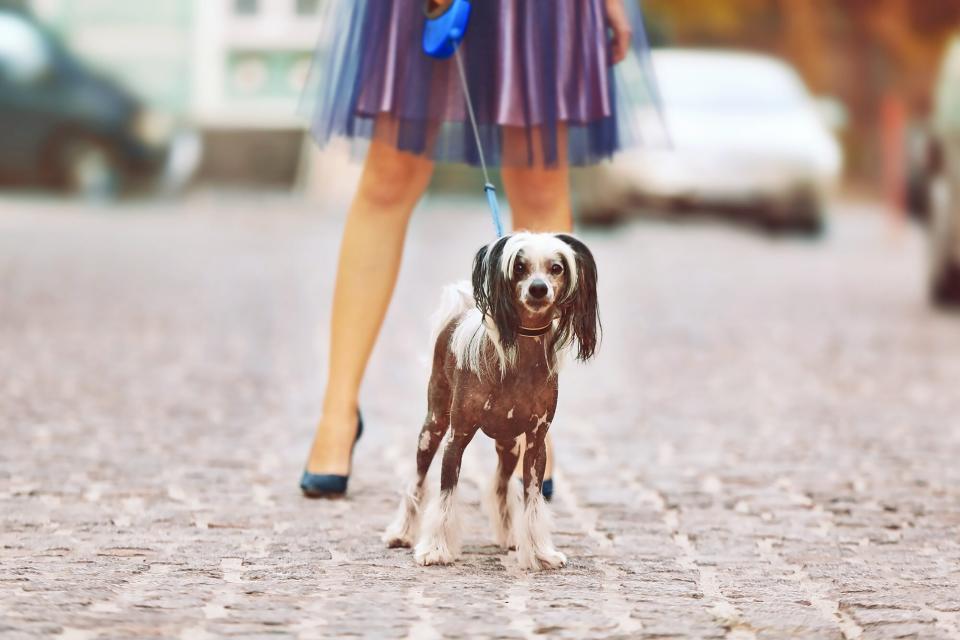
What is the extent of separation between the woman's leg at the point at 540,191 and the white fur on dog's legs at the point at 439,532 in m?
0.77

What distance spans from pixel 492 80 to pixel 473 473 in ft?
4.16

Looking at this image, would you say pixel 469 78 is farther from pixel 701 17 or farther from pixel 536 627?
pixel 701 17

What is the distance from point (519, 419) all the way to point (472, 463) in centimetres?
171

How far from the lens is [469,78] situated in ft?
15.2

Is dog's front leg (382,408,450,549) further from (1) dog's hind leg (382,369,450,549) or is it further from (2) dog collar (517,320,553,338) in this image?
(2) dog collar (517,320,553,338)

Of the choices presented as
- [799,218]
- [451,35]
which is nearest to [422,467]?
[451,35]

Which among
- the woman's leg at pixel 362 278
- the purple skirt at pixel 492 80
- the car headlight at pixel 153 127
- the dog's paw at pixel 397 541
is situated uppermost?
the purple skirt at pixel 492 80

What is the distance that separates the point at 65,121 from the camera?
Result: 20.4 meters

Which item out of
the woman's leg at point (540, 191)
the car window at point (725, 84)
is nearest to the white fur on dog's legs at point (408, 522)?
the woman's leg at point (540, 191)

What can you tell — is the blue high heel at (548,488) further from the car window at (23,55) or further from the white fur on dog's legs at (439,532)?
the car window at (23,55)

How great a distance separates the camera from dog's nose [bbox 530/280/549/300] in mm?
3645

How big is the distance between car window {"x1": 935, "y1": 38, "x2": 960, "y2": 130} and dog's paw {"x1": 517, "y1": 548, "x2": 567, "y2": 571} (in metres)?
7.29

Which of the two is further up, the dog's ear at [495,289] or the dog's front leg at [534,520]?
the dog's ear at [495,289]

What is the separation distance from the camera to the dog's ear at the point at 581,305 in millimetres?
3711
